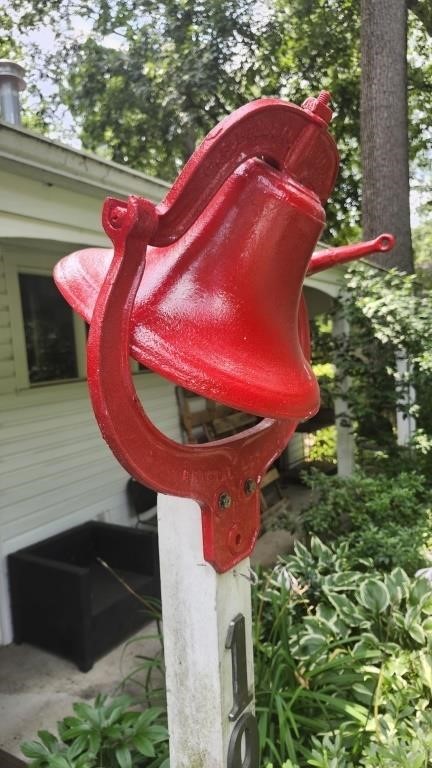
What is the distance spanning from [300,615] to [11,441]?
2.36 metres

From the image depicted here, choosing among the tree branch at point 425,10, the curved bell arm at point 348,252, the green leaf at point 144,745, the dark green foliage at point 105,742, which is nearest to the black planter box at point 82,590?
the dark green foliage at point 105,742

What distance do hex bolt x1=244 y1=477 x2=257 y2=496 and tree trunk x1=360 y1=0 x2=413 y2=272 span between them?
698 cm

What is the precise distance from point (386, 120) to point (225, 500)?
780 centimetres

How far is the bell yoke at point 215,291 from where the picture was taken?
816mm

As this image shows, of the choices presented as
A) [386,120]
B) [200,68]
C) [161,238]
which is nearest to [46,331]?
[161,238]

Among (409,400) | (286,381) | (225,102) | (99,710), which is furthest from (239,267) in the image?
(225,102)

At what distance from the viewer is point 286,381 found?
2.93 feet

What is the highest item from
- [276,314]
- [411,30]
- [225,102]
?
[411,30]

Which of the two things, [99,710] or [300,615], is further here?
[300,615]

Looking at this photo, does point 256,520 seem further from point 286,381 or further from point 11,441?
point 11,441

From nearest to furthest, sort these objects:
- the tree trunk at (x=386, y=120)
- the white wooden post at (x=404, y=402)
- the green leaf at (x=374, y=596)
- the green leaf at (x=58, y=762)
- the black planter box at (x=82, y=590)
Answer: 1. the green leaf at (x=58, y=762)
2. the green leaf at (x=374, y=596)
3. the black planter box at (x=82, y=590)
4. the white wooden post at (x=404, y=402)
5. the tree trunk at (x=386, y=120)

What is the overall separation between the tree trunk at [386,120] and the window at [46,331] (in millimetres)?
4822

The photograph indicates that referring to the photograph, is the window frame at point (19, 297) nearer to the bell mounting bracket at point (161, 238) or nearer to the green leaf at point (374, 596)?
the green leaf at point (374, 596)

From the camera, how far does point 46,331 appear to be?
4.45m
